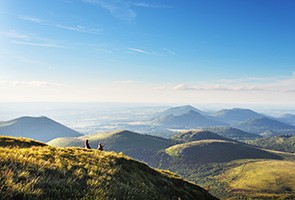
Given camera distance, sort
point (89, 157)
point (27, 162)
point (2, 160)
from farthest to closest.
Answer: point (89, 157) < point (27, 162) < point (2, 160)

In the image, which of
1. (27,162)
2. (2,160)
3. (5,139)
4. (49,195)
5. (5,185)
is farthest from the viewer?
(5,139)

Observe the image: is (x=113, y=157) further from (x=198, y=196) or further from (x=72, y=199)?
(x=72, y=199)

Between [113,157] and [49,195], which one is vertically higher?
[49,195]

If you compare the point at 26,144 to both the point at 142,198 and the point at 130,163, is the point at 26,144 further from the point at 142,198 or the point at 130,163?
the point at 142,198

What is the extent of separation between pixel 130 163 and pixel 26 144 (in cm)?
1143

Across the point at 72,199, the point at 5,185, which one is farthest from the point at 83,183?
the point at 5,185

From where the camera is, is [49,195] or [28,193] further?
[49,195]

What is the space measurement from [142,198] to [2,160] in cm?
834

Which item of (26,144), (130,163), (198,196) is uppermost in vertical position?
(26,144)

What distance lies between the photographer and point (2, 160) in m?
14.3

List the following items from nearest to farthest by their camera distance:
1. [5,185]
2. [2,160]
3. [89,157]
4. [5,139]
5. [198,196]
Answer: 1. [5,185]
2. [2,160]
3. [89,157]
4. [5,139]
5. [198,196]

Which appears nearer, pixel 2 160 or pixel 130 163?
pixel 2 160

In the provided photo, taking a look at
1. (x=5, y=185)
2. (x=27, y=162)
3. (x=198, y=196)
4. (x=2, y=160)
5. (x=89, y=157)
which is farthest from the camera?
(x=198, y=196)

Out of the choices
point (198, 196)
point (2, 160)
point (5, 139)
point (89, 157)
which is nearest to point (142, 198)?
point (2, 160)
